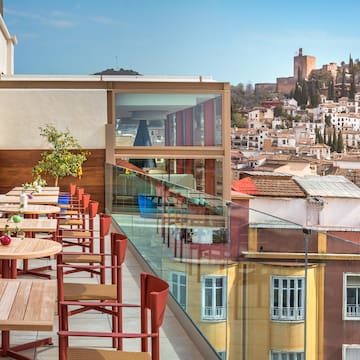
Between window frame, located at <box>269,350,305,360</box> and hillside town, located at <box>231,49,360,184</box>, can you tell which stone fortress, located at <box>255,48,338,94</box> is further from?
window frame, located at <box>269,350,305,360</box>

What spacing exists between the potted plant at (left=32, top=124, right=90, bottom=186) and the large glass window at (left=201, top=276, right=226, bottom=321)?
986 centimetres

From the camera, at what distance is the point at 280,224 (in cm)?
337

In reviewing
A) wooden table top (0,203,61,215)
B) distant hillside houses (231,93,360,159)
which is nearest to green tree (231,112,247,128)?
distant hillside houses (231,93,360,159)

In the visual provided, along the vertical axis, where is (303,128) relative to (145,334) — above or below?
above

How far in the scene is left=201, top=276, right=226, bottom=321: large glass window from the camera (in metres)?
4.41

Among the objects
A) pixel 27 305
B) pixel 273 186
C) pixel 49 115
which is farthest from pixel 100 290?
pixel 273 186

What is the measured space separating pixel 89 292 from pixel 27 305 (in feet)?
4.16

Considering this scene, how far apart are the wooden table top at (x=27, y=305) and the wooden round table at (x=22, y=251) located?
26.0 inches

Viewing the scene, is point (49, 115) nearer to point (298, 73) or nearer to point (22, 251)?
point (22, 251)

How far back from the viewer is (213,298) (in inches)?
183

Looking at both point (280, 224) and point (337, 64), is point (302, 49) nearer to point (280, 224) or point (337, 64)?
point (337, 64)

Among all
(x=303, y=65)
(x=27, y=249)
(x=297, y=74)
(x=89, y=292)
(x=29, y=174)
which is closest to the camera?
(x=89, y=292)

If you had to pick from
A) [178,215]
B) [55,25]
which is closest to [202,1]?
[55,25]

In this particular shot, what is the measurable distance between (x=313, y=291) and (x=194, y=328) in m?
2.49
